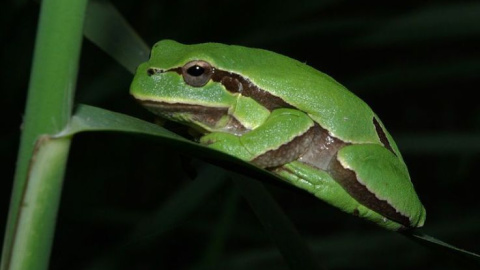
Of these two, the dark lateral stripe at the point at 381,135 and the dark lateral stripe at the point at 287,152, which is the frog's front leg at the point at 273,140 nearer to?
the dark lateral stripe at the point at 287,152

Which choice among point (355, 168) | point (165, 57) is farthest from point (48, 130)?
point (355, 168)

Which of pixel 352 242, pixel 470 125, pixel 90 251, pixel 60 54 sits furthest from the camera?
pixel 470 125

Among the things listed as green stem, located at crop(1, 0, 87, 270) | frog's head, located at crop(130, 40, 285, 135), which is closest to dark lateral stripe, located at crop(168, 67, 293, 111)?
frog's head, located at crop(130, 40, 285, 135)

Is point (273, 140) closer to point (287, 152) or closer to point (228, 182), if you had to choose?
point (287, 152)

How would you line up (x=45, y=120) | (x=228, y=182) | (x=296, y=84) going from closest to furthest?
(x=45, y=120)
(x=296, y=84)
(x=228, y=182)

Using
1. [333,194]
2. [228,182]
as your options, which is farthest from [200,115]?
[228,182]

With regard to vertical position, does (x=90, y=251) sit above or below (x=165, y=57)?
below

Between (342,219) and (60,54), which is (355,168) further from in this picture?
(342,219)

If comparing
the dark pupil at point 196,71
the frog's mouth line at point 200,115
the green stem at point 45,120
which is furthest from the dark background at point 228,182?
the green stem at point 45,120
